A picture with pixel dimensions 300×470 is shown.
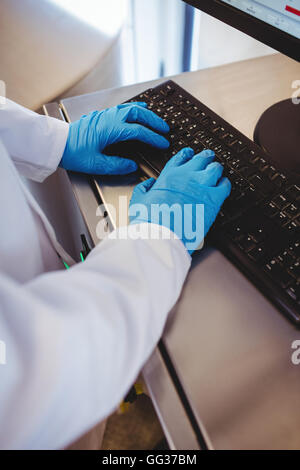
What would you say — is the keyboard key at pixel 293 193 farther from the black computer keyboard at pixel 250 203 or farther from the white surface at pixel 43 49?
the white surface at pixel 43 49

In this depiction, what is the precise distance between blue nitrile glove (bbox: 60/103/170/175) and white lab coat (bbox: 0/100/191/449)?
19cm

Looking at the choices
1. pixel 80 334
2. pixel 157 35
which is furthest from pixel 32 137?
A: pixel 157 35

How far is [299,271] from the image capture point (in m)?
0.39

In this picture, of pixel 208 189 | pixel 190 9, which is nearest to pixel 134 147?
pixel 208 189

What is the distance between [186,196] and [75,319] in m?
0.27

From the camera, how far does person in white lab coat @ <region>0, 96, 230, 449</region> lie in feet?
0.98

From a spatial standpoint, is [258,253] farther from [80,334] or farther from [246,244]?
[80,334]

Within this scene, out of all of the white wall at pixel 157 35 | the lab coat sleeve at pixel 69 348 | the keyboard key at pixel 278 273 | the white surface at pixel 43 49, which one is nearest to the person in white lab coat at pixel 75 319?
the lab coat sleeve at pixel 69 348

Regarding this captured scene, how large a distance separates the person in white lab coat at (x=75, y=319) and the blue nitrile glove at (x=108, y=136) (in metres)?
0.09

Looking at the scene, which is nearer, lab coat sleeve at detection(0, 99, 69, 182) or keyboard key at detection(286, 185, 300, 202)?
keyboard key at detection(286, 185, 300, 202)

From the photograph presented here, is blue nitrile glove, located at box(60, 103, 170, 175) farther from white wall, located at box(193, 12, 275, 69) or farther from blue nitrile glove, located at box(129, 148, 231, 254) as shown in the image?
white wall, located at box(193, 12, 275, 69)

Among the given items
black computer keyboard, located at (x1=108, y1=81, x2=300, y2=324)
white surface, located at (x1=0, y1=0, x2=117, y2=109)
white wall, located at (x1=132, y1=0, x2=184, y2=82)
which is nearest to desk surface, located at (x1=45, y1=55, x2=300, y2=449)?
black computer keyboard, located at (x1=108, y1=81, x2=300, y2=324)

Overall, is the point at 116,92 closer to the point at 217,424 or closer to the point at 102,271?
the point at 102,271

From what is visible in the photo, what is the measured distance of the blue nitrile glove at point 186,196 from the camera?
45cm
